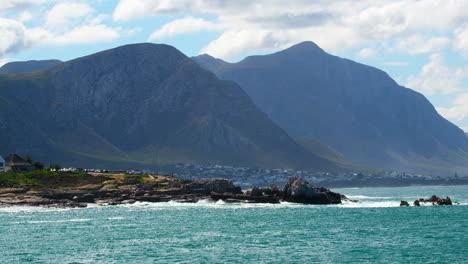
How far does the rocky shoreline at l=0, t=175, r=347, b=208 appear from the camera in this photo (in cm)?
17875

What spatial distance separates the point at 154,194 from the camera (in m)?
189

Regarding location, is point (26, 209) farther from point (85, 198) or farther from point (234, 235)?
point (234, 235)

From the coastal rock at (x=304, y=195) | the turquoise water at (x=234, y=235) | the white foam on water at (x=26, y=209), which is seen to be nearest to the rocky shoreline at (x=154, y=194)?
the coastal rock at (x=304, y=195)

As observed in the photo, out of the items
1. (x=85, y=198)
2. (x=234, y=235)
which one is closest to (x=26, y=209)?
(x=85, y=198)

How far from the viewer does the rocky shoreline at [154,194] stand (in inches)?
7037

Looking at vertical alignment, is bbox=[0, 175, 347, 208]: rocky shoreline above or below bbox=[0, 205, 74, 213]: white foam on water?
above

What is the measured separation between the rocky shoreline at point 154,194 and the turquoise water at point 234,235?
666 inches

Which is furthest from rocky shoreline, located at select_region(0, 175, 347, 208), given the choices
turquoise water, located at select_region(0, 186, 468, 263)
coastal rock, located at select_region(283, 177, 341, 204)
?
turquoise water, located at select_region(0, 186, 468, 263)

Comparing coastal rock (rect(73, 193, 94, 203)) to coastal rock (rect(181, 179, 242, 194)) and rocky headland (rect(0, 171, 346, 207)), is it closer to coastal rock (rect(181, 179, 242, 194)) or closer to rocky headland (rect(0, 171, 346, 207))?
rocky headland (rect(0, 171, 346, 207))

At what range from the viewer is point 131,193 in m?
189

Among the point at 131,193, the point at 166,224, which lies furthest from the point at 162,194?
the point at 166,224

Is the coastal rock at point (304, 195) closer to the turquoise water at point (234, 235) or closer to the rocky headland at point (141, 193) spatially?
the rocky headland at point (141, 193)

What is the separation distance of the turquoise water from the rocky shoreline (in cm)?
1691

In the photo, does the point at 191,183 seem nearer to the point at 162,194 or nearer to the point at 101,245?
the point at 162,194
